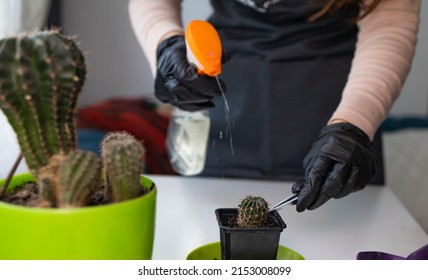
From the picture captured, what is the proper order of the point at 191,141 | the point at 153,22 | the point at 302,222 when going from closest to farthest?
the point at 302,222 → the point at 153,22 → the point at 191,141

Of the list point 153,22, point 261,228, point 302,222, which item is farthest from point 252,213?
point 153,22

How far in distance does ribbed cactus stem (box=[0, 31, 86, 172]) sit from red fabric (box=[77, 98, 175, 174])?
3.30 ft

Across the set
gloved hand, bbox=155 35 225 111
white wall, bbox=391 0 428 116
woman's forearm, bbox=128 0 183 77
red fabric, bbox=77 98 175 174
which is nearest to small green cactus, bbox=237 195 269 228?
gloved hand, bbox=155 35 225 111

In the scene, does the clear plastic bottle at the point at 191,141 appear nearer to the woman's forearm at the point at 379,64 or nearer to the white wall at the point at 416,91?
the woman's forearm at the point at 379,64

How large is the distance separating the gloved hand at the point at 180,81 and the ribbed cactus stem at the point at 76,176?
311 mm

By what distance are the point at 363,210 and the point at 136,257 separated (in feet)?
1.57

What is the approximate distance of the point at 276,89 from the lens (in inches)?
41.0

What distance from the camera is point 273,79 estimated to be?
1038 millimetres

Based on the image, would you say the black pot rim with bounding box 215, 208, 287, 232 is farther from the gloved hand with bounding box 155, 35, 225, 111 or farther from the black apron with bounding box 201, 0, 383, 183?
the black apron with bounding box 201, 0, 383, 183

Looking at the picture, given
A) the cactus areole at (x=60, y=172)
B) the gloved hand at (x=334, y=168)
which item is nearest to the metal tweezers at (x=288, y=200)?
the gloved hand at (x=334, y=168)

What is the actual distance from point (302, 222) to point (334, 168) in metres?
0.13

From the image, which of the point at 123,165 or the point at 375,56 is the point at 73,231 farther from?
the point at 375,56

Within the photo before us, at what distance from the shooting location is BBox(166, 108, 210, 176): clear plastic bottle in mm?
1023

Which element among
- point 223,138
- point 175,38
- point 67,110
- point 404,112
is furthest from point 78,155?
point 404,112
